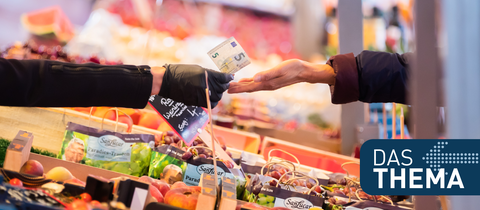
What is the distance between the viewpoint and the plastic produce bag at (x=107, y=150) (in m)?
1.69

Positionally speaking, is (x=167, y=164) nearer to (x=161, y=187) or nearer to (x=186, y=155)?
(x=186, y=155)

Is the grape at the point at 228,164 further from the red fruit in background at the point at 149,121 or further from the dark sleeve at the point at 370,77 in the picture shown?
the red fruit in background at the point at 149,121

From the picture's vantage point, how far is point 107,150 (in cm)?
171

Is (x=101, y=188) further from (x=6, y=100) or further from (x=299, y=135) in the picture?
(x=299, y=135)

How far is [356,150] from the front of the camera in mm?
2510

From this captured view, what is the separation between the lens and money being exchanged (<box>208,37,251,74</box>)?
4.68 ft

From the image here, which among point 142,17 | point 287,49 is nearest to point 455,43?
point 142,17

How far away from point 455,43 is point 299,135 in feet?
8.72

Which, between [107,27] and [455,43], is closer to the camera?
[455,43]
